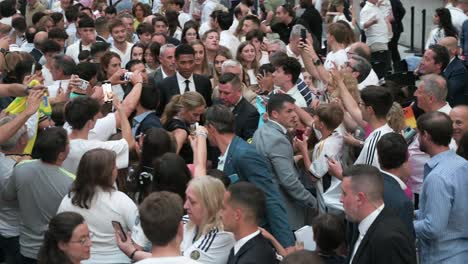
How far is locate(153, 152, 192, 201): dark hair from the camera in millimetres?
6395

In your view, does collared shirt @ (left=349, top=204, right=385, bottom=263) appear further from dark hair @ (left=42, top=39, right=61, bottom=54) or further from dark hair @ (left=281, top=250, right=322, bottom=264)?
dark hair @ (left=42, top=39, right=61, bottom=54)

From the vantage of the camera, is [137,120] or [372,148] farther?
[137,120]

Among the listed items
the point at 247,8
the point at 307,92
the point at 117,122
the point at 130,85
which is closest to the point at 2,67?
the point at 130,85

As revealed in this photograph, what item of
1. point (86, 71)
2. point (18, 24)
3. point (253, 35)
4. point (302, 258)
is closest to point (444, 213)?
point (302, 258)

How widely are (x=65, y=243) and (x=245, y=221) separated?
1.08 m

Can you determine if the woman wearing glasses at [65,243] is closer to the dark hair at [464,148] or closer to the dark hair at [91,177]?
the dark hair at [91,177]

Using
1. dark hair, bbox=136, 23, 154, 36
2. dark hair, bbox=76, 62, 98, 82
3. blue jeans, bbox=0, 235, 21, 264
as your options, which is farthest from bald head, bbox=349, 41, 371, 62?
blue jeans, bbox=0, 235, 21, 264

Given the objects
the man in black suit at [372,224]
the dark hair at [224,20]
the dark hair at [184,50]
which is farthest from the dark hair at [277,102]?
the dark hair at [224,20]

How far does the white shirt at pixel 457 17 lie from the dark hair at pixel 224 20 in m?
3.36

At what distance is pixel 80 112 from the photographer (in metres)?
7.39

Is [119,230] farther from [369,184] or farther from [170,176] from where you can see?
[369,184]

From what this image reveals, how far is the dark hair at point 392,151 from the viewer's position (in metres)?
6.48

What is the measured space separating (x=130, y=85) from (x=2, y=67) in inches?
54.8

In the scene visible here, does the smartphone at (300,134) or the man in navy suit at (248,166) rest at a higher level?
the man in navy suit at (248,166)
